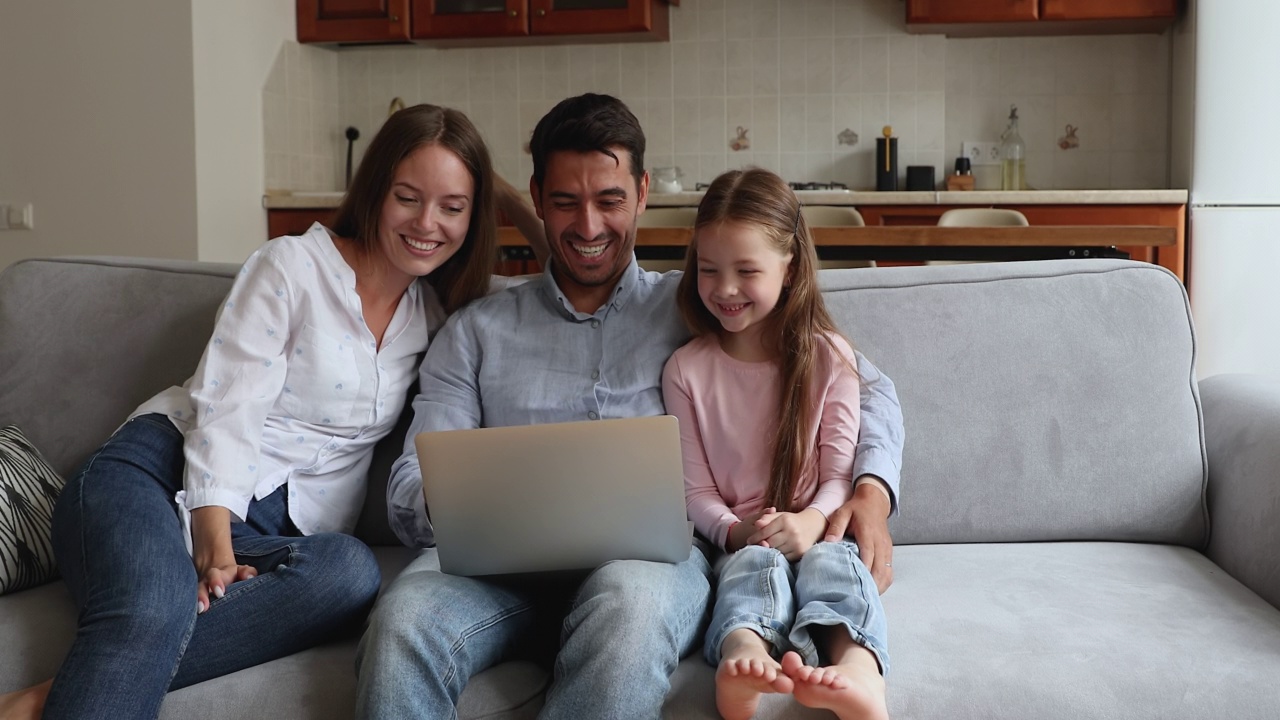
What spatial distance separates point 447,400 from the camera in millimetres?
1638

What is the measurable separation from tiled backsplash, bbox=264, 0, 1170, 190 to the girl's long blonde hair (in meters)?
3.08

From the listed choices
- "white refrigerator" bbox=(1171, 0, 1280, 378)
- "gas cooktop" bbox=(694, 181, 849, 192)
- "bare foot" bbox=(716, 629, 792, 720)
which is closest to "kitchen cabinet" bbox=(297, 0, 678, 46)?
"gas cooktop" bbox=(694, 181, 849, 192)

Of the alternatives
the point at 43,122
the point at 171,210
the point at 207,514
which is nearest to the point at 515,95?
the point at 171,210

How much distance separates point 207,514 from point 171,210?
286 cm

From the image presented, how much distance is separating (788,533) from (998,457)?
0.42 meters

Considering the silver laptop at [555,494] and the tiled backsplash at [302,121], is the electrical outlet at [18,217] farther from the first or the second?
the silver laptop at [555,494]

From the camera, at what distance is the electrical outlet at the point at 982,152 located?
456 centimetres

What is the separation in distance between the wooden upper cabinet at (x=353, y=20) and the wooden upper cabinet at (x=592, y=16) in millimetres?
540

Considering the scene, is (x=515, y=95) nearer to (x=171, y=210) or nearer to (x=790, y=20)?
(x=790, y=20)

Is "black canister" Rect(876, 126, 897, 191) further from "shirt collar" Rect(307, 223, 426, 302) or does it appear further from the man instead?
"shirt collar" Rect(307, 223, 426, 302)

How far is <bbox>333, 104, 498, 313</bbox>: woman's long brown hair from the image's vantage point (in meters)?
1.65

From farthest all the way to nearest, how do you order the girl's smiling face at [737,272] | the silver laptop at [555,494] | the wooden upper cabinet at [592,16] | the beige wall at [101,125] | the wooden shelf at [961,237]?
the wooden upper cabinet at [592,16]
the beige wall at [101,125]
the wooden shelf at [961,237]
the girl's smiling face at [737,272]
the silver laptop at [555,494]

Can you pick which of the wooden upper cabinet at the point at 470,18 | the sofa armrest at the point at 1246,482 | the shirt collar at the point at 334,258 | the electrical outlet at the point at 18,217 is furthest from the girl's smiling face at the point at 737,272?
the electrical outlet at the point at 18,217

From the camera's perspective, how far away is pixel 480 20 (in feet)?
14.6
